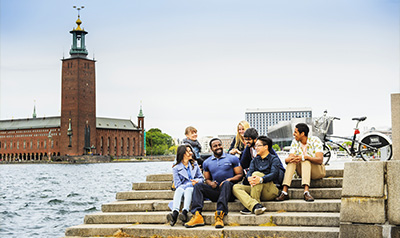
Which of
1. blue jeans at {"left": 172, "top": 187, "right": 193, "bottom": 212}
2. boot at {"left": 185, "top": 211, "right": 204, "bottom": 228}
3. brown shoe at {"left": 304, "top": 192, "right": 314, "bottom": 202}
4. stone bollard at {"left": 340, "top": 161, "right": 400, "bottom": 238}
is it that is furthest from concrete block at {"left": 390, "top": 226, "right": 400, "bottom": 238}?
blue jeans at {"left": 172, "top": 187, "right": 193, "bottom": 212}

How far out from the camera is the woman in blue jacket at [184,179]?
7688 mm

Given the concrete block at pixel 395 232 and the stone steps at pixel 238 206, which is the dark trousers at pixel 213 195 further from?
the concrete block at pixel 395 232

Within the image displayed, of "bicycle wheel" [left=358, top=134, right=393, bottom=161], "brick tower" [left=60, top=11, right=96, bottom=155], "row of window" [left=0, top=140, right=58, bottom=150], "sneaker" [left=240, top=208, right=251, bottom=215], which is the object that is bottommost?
"sneaker" [left=240, top=208, right=251, bottom=215]

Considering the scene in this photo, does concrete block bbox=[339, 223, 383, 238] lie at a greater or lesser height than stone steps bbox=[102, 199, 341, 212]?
lesser

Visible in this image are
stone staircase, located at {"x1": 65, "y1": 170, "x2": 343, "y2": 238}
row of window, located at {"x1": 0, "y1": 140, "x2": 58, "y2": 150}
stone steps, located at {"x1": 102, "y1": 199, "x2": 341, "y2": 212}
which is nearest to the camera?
stone staircase, located at {"x1": 65, "y1": 170, "x2": 343, "y2": 238}

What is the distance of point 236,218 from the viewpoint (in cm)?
757

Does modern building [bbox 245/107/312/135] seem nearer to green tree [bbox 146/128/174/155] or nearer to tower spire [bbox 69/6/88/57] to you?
green tree [bbox 146/128/174/155]

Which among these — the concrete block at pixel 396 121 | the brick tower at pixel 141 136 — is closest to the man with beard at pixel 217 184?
the concrete block at pixel 396 121

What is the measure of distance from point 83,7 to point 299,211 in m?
121

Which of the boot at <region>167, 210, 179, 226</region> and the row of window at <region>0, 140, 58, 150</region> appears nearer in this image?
the boot at <region>167, 210, 179, 226</region>

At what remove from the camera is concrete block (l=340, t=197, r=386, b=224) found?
609 cm

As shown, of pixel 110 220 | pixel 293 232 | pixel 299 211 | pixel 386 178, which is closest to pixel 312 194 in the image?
pixel 299 211

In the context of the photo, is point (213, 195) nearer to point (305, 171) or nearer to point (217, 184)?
point (217, 184)

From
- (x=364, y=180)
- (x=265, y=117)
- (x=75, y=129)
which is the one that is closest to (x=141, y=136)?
(x=75, y=129)
